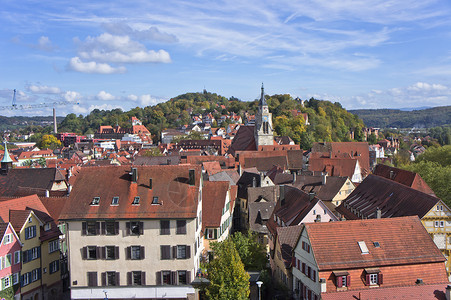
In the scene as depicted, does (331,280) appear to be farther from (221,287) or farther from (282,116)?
(282,116)

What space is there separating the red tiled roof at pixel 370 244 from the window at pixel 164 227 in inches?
372

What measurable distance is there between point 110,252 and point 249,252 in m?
10.7

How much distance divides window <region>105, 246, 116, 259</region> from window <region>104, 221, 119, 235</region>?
105 centimetres

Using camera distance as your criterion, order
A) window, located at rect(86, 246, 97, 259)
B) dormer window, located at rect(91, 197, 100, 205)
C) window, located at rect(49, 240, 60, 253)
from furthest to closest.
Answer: window, located at rect(49, 240, 60, 253) → dormer window, located at rect(91, 197, 100, 205) → window, located at rect(86, 246, 97, 259)

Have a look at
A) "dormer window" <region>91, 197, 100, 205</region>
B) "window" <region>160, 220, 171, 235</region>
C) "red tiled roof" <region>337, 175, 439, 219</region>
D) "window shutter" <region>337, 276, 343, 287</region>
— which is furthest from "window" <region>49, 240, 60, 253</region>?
"red tiled roof" <region>337, 175, 439, 219</region>

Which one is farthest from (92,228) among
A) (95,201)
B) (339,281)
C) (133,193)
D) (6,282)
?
(339,281)

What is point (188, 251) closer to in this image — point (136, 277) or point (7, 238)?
point (136, 277)

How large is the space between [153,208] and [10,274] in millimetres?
11093

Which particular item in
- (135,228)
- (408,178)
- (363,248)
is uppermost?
(408,178)

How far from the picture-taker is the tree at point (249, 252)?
111 feet

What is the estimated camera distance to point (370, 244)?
2786 cm

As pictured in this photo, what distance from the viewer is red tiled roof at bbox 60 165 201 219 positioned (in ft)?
101

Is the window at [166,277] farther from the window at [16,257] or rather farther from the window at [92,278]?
the window at [16,257]

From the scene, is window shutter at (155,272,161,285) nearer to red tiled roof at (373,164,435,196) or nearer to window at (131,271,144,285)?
window at (131,271,144,285)
